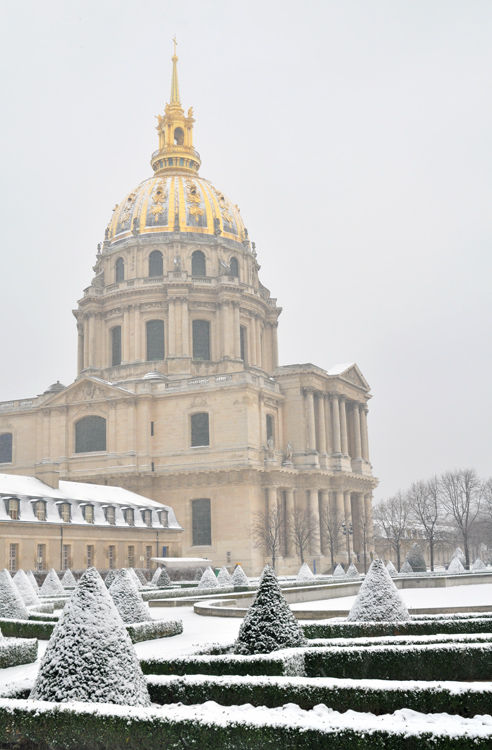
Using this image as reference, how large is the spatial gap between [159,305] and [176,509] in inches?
879

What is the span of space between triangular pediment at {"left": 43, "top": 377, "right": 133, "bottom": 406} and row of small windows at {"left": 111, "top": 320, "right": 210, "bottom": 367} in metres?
8.64

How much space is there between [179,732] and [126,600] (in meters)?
13.3

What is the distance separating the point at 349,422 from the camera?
89000 mm

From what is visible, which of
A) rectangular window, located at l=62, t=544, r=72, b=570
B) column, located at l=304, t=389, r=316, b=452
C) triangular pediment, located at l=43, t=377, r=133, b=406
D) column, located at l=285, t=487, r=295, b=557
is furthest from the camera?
column, located at l=304, t=389, r=316, b=452

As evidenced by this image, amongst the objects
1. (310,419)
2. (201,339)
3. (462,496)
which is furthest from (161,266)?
(462,496)

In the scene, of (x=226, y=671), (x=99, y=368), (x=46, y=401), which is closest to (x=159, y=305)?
(x=99, y=368)

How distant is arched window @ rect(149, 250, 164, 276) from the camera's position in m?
86.6

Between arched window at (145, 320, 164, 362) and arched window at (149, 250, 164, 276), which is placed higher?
arched window at (149, 250, 164, 276)

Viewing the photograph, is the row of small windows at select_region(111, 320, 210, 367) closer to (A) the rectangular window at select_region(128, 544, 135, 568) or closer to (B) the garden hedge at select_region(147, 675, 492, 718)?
(A) the rectangular window at select_region(128, 544, 135, 568)

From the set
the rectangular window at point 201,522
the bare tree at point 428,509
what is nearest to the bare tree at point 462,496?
the bare tree at point 428,509

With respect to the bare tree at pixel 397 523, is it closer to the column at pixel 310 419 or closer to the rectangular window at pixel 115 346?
the column at pixel 310 419

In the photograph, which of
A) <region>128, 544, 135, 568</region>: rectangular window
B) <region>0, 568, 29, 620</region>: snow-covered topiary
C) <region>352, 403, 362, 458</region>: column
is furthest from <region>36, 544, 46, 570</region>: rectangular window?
<region>352, 403, 362, 458</region>: column

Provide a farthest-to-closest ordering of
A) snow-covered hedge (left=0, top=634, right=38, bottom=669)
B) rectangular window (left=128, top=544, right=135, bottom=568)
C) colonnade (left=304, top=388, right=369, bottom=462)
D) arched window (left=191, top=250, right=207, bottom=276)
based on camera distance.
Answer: arched window (left=191, top=250, right=207, bottom=276) → colonnade (left=304, top=388, right=369, bottom=462) → rectangular window (left=128, top=544, right=135, bottom=568) → snow-covered hedge (left=0, top=634, right=38, bottom=669)

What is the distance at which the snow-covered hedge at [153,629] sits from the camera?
66.8ft
